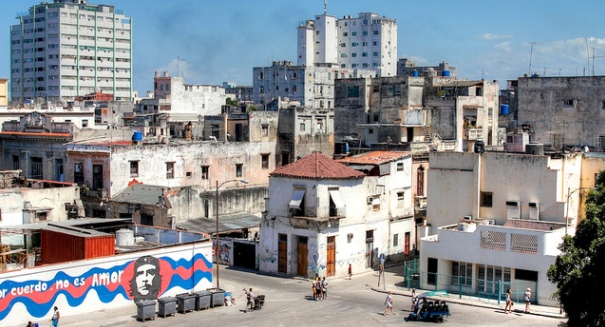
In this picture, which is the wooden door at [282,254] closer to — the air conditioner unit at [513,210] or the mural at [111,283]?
the mural at [111,283]

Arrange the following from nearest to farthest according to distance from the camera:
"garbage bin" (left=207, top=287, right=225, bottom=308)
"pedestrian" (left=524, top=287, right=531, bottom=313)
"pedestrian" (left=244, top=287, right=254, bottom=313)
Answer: "pedestrian" (left=244, top=287, right=254, bottom=313), "pedestrian" (left=524, top=287, right=531, bottom=313), "garbage bin" (left=207, top=287, right=225, bottom=308)

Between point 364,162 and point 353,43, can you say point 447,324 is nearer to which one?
point 364,162

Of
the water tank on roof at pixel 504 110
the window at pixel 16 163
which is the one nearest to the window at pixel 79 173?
the window at pixel 16 163

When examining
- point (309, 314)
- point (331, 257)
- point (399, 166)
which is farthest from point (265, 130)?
point (309, 314)

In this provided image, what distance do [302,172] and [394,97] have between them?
108ft

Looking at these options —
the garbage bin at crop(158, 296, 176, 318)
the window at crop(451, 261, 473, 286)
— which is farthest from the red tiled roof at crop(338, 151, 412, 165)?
the garbage bin at crop(158, 296, 176, 318)

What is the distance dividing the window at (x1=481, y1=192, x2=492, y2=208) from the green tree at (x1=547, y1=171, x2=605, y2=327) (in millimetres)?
21689

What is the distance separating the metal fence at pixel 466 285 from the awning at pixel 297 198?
24.5ft

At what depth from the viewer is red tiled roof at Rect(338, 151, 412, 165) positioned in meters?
56.8

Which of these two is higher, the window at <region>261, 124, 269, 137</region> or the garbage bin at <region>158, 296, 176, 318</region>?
the window at <region>261, 124, 269, 137</region>

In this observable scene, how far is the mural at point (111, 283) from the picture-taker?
39250mm

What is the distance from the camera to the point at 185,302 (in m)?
42.9

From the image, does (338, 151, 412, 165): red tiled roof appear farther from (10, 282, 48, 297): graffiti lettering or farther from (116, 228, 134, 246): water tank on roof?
(10, 282, 48, 297): graffiti lettering

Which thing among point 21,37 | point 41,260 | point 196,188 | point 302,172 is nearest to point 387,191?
point 302,172
